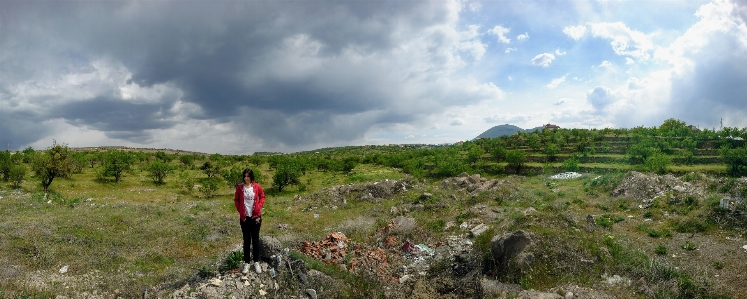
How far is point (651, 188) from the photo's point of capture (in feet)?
64.5

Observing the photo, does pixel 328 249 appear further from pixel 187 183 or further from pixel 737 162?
pixel 737 162

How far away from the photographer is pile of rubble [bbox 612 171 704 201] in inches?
713

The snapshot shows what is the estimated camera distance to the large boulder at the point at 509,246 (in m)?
9.80

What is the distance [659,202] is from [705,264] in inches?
320

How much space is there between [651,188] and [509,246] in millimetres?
14991

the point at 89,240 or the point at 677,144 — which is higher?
the point at 677,144

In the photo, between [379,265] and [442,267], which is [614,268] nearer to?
[442,267]

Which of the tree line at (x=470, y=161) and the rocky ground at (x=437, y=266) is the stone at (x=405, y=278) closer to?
the rocky ground at (x=437, y=266)

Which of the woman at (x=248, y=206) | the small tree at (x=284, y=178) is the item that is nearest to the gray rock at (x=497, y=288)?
the woman at (x=248, y=206)

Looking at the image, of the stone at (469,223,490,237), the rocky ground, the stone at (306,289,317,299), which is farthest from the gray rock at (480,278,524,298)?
the stone at (469,223,490,237)

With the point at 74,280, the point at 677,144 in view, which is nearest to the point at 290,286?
the point at 74,280

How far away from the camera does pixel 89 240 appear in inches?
503

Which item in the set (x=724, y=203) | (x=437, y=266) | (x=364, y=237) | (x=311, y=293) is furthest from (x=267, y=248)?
(x=724, y=203)

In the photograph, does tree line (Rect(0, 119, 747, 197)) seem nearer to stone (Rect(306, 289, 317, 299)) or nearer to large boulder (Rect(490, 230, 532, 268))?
stone (Rect(306, 289, 317, 299))
